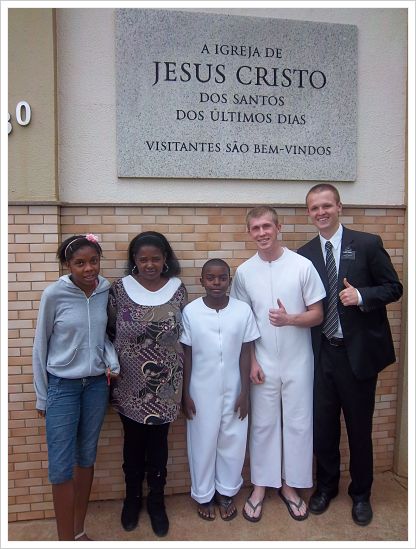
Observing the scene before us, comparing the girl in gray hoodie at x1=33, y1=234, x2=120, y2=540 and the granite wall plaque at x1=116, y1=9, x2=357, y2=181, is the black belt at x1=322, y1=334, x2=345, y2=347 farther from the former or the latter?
the girl in gray hoodie at x1=33, y1=234, x2=120, y2=540

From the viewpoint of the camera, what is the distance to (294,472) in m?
2.89

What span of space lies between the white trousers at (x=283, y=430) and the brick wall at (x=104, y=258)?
0.42m

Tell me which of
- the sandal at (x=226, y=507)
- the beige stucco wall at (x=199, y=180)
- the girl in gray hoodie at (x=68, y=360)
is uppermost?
the beige stucco wall at (x=199, y=180)

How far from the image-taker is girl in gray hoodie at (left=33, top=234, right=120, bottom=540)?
2.38 m

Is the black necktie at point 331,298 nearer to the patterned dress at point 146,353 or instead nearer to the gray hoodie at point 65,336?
the patterned dress at point 146,353

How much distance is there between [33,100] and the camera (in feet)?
9.10

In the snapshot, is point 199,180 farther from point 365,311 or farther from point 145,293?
point 365,311

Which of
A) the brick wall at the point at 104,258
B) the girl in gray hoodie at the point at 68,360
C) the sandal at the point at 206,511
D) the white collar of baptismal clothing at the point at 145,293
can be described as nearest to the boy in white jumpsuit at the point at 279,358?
the sandal at the point at 206,511

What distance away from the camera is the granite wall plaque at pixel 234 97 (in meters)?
2.93

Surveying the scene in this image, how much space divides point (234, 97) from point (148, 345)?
1905mm

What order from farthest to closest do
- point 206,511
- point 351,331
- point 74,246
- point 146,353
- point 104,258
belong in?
point 104,258 → point 206,511 → point 351,331 → point 146,353 → point 74,246

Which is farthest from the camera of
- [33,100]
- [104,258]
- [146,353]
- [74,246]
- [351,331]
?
[104,258]

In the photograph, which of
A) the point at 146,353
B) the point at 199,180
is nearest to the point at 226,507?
the point at 146,353

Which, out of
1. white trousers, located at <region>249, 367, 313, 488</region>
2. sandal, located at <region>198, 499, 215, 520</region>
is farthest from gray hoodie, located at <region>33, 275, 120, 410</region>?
sandal, located at <region>198, 499, 215, 520</region>
